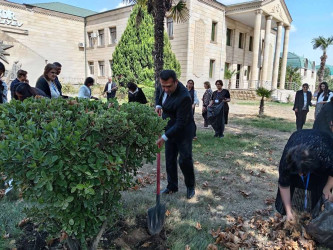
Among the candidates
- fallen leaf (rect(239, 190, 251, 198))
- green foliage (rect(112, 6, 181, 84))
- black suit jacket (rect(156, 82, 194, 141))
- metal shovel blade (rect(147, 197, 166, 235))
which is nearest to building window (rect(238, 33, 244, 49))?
green foliage (rect(112, 6, 181, 84))

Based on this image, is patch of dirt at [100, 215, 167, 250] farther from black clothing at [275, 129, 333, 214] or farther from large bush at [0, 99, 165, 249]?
black clothing at [275, 129, 333, 214]

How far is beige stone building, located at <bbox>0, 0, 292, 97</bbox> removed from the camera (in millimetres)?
20047

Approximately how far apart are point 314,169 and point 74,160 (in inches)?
75.8

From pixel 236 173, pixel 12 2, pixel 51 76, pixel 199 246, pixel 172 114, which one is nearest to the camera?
pixel 199 246

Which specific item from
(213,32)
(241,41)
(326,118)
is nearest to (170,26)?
(213,32)

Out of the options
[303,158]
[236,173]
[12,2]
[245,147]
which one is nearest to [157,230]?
[303,158]

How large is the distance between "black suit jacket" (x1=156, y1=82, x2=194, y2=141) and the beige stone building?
48.4ft

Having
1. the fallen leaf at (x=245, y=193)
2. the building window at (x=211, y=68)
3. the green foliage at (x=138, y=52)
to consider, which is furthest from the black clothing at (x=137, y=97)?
the building window at (x=211, y=68)

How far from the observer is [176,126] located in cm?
316

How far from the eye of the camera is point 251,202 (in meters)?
3.63

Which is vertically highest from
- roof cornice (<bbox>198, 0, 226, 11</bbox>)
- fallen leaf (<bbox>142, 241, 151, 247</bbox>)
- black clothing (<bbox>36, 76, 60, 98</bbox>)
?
roof cornice (<bbox>198, 0, 226, 11</bbox>)

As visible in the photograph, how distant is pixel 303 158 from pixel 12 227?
2.96 metres

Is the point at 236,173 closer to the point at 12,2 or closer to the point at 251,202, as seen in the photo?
A: the point at 251,202

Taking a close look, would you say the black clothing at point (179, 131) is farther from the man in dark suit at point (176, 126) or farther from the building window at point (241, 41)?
the building window at point (241, 41)
